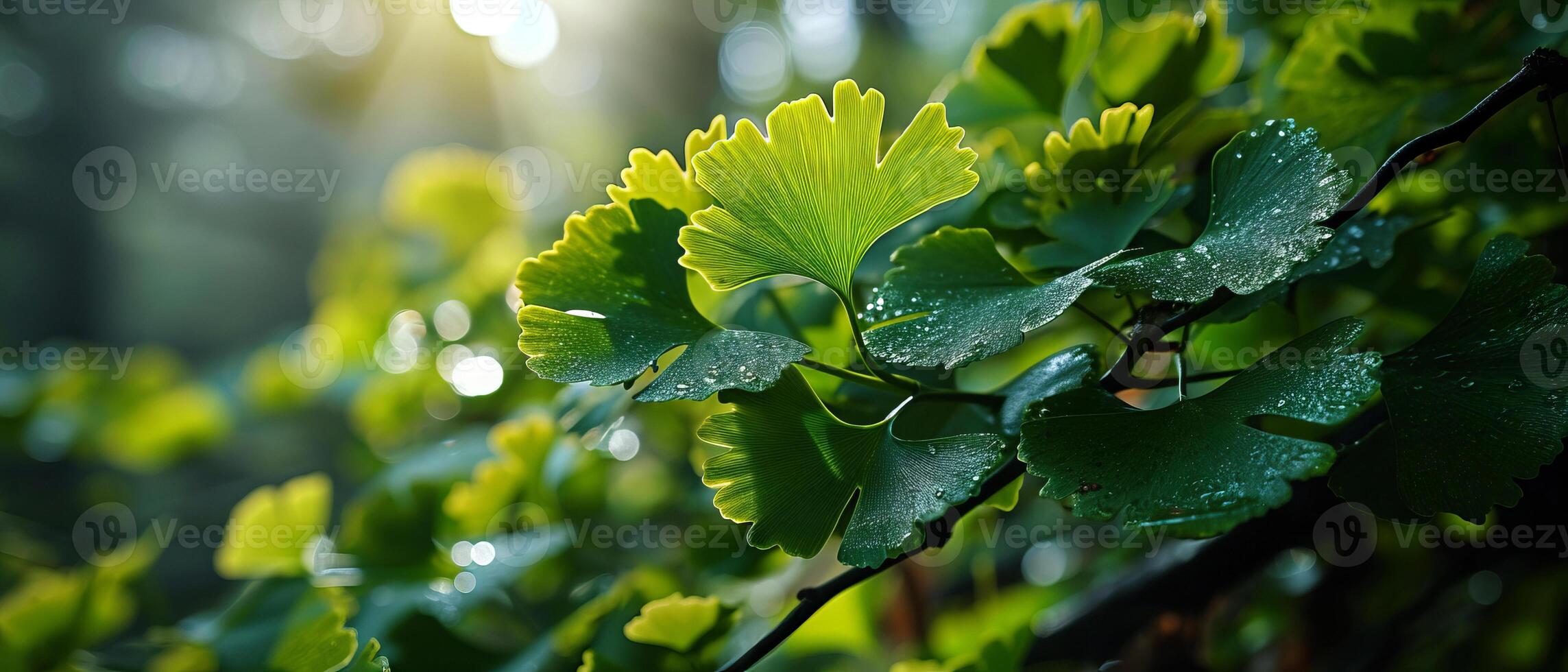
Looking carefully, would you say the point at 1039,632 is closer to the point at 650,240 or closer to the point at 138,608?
the point at 650,240

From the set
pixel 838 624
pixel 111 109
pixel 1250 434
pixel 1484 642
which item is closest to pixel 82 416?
pixel 838 624

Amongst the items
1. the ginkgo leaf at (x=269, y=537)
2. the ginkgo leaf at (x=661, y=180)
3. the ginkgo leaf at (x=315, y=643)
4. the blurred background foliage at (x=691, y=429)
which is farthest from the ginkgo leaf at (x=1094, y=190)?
the ginkgo leaf at (x=269, y=537)

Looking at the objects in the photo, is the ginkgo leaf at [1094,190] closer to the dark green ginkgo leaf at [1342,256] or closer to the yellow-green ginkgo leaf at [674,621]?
the dark green ginkgo leaf at [1342,256]

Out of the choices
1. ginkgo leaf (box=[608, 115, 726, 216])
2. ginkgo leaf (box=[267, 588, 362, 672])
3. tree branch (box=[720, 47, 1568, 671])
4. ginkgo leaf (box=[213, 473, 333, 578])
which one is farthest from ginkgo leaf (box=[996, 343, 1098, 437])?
ginkgo leaf (box=[213, 473, 333, 578])

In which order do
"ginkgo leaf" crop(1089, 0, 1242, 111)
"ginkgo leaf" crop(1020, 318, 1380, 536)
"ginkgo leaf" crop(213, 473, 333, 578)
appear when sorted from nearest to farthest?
1. "ginkgo leaf" crop(1020, 318, 1380, 536)
2. "ginkgo leaf" crop(1089, 0, 1242, 111)
3. "ginkgo leaf" crop(213, 473, 333, 578)

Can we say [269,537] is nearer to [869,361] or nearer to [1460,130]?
[869,361]

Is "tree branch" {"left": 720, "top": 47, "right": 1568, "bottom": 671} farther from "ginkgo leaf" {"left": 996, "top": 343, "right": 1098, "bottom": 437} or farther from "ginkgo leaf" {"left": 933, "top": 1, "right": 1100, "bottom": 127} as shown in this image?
"ginkgo leaf" {"left": 933, "top": 1, "right": 1100, "bottom": 127}

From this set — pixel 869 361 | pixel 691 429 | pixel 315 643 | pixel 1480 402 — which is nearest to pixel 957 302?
pixel 869 361
